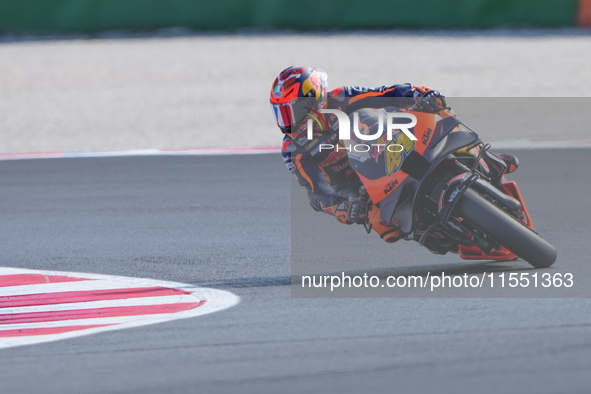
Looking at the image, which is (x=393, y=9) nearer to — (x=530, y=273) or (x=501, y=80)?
(x=501, y=80)

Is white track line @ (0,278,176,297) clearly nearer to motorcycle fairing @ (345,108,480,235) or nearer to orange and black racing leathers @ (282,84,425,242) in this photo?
orange and black racing leathers @ (282,84,425,242)

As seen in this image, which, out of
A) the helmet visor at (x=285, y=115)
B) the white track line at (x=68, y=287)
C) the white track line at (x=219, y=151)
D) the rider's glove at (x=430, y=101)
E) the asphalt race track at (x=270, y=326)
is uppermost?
the rider's glove at (x=430, y=101)

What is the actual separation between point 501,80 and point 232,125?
595 centimetres

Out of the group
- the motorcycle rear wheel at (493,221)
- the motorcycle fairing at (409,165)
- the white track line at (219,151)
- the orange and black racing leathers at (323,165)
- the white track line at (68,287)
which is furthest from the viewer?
the white track line at (219,151)

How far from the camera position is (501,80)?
650 inches

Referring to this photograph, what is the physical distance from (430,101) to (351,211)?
34.3 inches

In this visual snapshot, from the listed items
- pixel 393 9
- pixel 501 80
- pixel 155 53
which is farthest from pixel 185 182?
pixel 393 9

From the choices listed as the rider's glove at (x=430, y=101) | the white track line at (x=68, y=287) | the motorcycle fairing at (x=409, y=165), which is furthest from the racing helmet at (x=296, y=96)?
the white track line at (x=68, y=287)

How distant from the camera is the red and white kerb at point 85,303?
4.89 m

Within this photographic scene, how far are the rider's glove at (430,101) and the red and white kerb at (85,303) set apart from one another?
1.71m

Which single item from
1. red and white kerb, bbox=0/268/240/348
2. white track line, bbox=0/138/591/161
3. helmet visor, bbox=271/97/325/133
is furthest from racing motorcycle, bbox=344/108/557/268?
white track line, bbox=0/138/591/161

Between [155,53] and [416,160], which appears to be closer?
[416,160]

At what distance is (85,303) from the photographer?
214 inches

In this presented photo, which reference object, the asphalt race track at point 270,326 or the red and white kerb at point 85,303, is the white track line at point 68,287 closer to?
the red and white kerb at point 85,303
